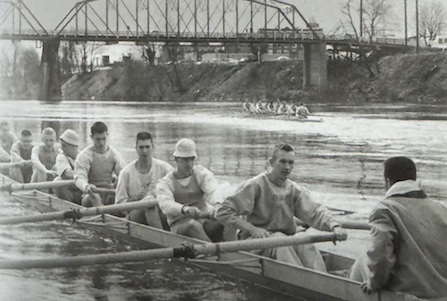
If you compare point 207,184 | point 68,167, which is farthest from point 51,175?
point 207,184

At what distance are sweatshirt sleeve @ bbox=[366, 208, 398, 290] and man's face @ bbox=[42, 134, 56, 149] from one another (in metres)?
5.17

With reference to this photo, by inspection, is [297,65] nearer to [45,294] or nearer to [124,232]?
[124,232]

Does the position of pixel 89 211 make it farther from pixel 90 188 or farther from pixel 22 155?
pixel 22 155

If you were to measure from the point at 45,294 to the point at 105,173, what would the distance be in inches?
78.2

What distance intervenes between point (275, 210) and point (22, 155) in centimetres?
487

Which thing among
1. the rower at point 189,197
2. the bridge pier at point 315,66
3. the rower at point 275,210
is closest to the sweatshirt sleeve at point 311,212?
the rower at point 275,210

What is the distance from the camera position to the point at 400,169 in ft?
9.47

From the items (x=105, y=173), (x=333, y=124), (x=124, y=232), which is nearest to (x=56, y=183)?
(x=105, y=173)

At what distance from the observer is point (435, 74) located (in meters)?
8.48

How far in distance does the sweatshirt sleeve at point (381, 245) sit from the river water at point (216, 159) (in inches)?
45.6

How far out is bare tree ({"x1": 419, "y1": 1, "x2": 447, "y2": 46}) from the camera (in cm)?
568

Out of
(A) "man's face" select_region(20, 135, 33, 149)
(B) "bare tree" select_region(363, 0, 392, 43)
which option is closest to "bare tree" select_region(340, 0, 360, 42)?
(B) "bare tree" select_region(363, 0, 392, 43)

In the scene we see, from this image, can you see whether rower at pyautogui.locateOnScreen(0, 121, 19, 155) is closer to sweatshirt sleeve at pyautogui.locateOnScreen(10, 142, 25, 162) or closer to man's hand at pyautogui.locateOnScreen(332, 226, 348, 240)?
sweatshirt sleeve at pyautogui.locateOnScreen(10, 142, 25, 162)

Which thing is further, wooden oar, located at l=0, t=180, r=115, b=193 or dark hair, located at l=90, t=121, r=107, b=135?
wooden oar, located at l=0, t=180, r=115, b=193
